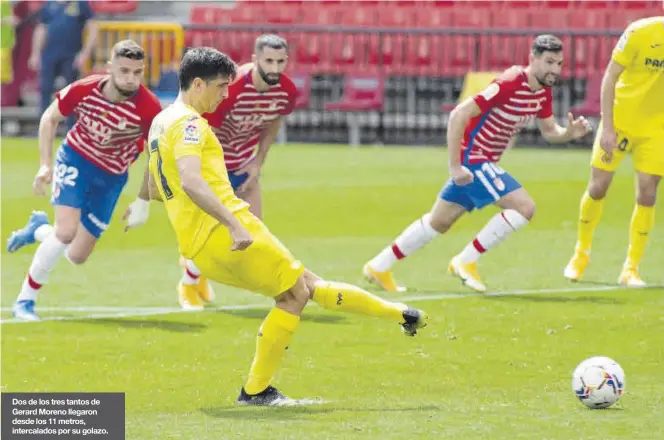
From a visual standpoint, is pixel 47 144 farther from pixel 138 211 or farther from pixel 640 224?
pixel 640 224

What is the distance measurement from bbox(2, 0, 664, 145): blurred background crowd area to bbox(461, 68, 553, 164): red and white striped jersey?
1161 centimetres

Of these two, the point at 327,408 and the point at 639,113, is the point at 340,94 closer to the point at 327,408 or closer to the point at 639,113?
the point at 639,113

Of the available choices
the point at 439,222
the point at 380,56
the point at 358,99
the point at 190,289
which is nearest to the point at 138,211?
the point at 190,289

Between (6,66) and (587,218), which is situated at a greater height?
(587,218)

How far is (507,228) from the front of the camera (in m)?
11.4

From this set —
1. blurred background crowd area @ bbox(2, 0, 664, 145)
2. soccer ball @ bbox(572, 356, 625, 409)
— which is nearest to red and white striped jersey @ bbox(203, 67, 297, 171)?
soccer ball @ bbox(572, 356, 625, 409)

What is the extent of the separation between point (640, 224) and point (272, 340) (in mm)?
4862

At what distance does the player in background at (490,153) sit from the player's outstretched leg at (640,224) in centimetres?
68

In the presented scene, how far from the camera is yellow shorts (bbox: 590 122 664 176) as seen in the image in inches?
445

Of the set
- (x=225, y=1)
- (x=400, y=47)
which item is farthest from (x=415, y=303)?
(x=225, y=1)

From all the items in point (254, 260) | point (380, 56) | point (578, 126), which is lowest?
point (380, 56)

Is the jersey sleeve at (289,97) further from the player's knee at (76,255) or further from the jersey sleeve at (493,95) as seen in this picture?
the player's knee at (76,255)

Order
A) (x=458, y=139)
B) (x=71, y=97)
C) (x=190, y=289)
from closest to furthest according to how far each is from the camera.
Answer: (x=71, y=97), (x=458, y=139), (x=190, y=289)

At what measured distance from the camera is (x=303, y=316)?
423 inches
